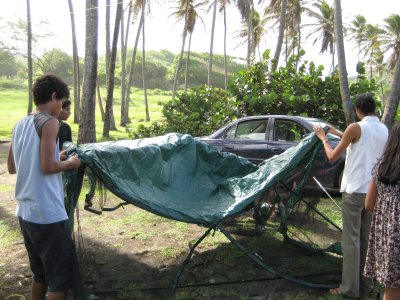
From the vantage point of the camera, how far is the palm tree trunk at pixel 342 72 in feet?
31.4

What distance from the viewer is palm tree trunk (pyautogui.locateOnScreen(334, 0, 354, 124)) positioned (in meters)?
9.56

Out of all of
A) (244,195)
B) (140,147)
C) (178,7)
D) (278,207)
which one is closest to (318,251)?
(278,207)

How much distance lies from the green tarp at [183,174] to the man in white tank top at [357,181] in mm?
646

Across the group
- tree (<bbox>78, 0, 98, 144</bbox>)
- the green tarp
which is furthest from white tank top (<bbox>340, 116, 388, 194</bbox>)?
tree (<bbox>78, 0, 98, 144</bbox>)

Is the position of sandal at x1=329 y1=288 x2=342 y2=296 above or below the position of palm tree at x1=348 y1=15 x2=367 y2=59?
below

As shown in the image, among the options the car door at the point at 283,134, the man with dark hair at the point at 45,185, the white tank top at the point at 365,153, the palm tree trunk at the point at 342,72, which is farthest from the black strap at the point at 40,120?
the palm tree trunk at the point at 342,72

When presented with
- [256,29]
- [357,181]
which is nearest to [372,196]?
[357,181]

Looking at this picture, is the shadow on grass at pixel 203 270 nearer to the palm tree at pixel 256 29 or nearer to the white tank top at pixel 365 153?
the white tank top at pixel 365 153

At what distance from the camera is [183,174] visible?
459cm

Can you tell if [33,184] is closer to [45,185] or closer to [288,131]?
[45,185]

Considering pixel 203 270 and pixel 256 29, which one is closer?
pixel 203 270

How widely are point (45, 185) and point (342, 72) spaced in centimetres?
849

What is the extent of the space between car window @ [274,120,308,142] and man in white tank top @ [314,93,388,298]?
379 cm

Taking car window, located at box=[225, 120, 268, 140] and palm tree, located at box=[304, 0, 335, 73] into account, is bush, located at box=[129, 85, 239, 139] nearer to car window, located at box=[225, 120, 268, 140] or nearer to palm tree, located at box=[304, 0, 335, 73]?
car window, located at box=[225, 120, 268, 140]
